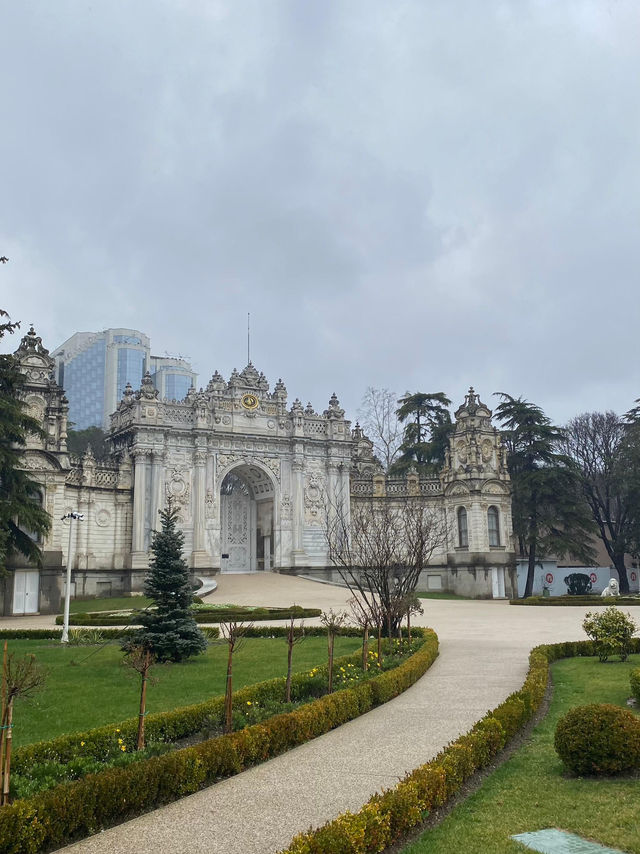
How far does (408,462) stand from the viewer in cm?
5806

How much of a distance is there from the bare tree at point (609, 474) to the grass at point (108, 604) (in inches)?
1189

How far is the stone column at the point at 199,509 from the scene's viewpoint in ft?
142

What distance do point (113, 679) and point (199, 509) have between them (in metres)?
28.9

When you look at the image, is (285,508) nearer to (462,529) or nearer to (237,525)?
(237,525)

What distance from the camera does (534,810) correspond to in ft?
26.6

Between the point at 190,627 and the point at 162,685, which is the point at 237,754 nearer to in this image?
the point at 162,685

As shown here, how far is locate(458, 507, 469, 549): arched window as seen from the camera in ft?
152

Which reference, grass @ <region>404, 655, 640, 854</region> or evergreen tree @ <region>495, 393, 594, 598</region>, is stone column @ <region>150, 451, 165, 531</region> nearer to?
evergreen tree @ <region>495, 393, 594, 598</region>

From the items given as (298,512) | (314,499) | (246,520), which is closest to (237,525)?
(246,520)

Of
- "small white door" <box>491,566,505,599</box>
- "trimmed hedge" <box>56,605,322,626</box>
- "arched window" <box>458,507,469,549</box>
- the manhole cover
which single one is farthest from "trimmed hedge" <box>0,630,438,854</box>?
"arched window" <box>458,507,469,549</box>

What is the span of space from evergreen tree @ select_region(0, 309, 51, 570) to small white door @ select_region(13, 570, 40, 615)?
171 centimetres

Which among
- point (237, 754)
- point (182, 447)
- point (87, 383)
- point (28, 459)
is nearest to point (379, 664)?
point (237, 754)

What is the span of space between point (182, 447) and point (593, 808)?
38.4 metres

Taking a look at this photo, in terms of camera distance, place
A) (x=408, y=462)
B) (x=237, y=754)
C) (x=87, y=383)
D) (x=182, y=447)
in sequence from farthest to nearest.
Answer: (x=87, y=383)
(x=408, y=462)
(x=182, y=447)
(x=237, y=754)
